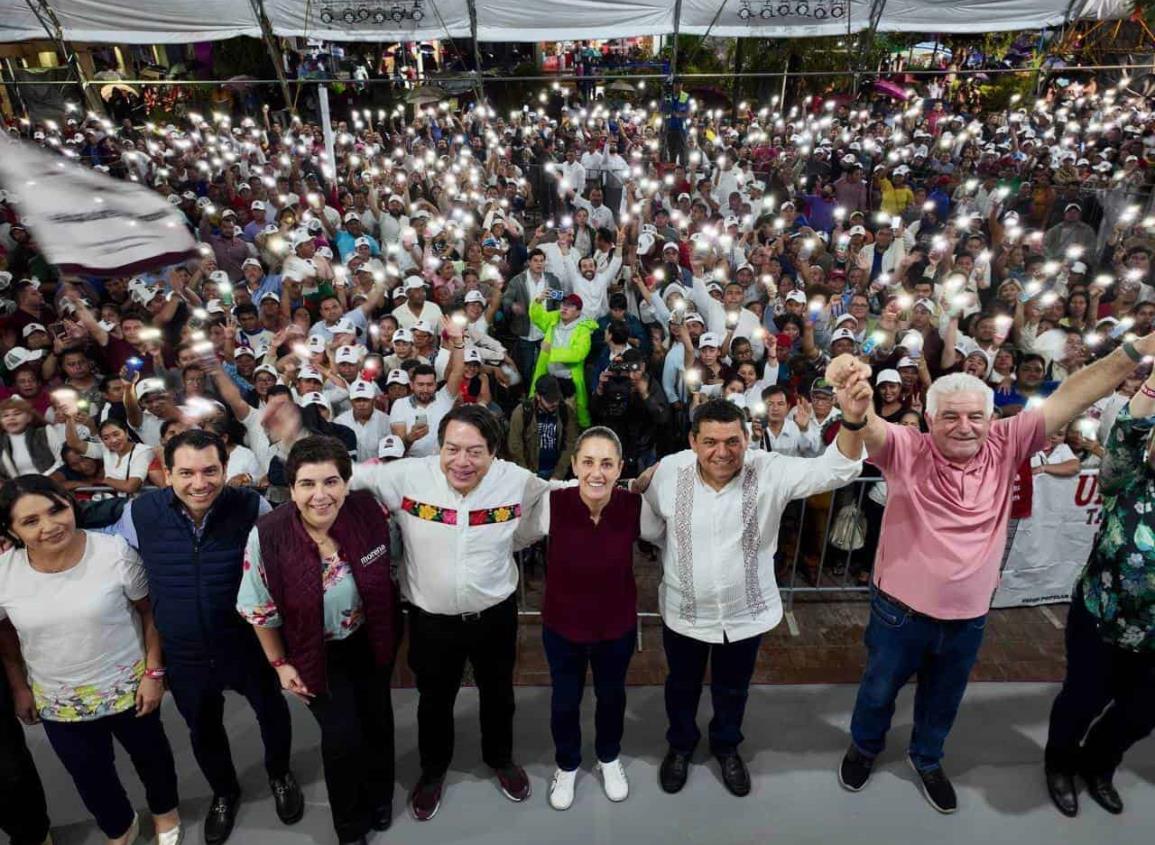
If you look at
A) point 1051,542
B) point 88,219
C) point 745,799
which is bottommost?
point 745,799

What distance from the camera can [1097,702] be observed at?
126 inches

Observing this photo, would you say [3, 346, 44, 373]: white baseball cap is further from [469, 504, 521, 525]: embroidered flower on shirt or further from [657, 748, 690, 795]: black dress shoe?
[657, 748, 690, 795]: black dress shoe

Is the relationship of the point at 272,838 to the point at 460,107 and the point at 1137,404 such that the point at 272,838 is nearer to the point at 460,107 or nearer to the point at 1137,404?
the point at 1137,404

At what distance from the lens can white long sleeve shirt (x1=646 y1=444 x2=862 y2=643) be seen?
2992 millimetres

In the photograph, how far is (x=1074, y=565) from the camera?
4.80m

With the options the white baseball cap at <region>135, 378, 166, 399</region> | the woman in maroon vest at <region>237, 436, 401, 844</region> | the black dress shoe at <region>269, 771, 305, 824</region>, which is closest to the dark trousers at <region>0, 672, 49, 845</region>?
the black dress shoe at <region>269, 771, 305, 824</region>

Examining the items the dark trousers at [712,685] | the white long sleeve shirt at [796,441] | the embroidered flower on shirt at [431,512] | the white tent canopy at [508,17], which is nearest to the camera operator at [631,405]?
the white long sleeve shirt at [796,441]

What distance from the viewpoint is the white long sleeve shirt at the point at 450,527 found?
2.96m

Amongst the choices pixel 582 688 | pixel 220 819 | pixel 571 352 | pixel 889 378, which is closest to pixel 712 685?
pixel 582 688

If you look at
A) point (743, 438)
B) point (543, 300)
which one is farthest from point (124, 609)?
point (543, 300)

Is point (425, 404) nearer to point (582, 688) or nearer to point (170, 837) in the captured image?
point (582, 688)

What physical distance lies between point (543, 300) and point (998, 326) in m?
4.00

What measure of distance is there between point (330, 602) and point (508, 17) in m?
10.4

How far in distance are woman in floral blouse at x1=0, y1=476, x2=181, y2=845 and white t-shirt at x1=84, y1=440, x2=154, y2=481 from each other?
196cm
